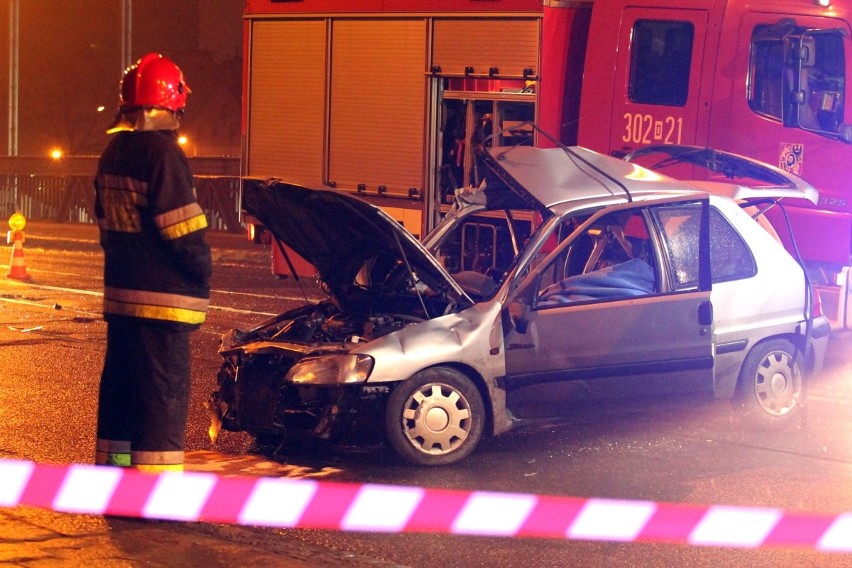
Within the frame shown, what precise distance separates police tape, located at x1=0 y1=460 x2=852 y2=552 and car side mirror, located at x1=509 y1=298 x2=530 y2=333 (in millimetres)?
1043

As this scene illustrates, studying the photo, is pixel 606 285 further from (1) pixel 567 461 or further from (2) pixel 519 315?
(1) pixel 567 461

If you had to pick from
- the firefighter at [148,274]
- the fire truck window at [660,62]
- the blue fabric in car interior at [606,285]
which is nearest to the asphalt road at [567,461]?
the firefighter at [148,274]

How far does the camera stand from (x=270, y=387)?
729cm

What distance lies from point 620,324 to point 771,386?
3.72 feet

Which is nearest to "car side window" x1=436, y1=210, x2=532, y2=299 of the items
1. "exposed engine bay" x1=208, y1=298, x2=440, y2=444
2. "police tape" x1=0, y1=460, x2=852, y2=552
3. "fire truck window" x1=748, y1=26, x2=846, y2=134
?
"fire truck window" x1=748, y1=26, x2=846, y2=134

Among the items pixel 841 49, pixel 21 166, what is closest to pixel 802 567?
pixel 841 49

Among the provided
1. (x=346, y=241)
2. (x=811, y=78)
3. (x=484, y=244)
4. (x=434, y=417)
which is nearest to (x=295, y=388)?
(x=434, y=417)

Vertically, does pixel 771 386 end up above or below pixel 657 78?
below

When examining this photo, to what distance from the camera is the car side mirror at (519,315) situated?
7.40 metres

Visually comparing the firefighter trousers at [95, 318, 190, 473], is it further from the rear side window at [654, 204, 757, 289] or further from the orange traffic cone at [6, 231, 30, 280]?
the orange traffic cone at [6, 231, 30, 280]

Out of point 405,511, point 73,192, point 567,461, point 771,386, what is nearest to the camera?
point 405,511

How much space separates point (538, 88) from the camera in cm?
1241

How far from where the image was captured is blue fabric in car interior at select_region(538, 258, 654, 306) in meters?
7.84

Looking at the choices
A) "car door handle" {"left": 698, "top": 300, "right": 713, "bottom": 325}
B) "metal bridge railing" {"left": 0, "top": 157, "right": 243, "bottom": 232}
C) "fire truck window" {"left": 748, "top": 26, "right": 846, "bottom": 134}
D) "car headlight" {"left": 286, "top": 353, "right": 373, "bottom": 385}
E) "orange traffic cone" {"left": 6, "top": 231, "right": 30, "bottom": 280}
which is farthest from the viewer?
"metal bridge railing" {"left": 0, "top": 157, "right": 243, "bottom": 232}
